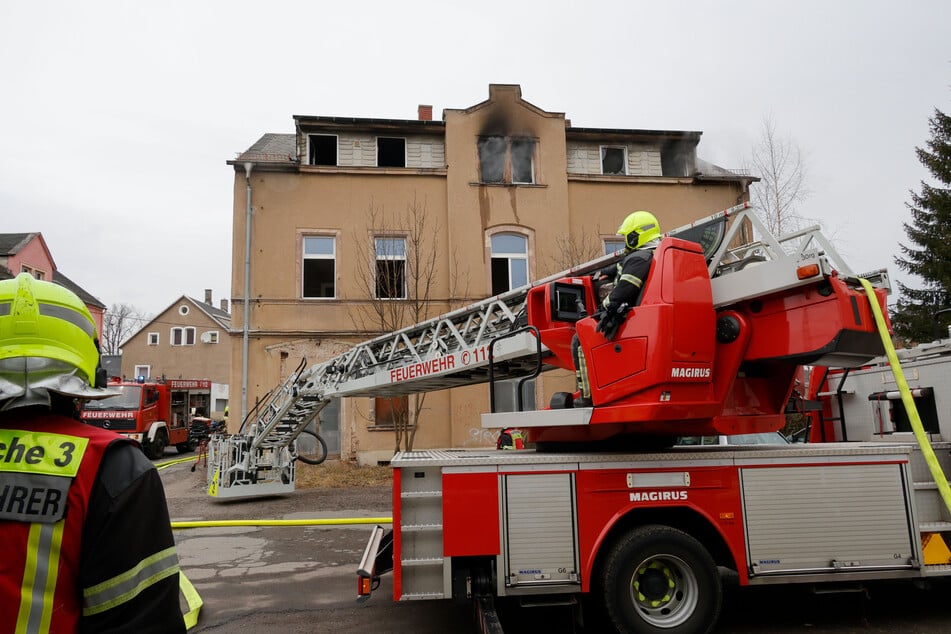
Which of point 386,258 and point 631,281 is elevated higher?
point 386,258

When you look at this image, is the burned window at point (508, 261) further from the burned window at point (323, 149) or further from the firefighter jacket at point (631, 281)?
the firefighter jacket at point (631, 281)

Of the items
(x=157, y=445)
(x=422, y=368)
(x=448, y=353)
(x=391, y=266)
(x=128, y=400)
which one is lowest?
(x=157, y=445)

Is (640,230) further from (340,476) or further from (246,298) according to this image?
(246,298)

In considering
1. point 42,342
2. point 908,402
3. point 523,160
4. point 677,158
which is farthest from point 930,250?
point 42,342

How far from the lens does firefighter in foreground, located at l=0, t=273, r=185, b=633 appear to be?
5.04 ft

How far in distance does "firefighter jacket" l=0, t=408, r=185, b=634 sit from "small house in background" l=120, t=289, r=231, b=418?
156 feet

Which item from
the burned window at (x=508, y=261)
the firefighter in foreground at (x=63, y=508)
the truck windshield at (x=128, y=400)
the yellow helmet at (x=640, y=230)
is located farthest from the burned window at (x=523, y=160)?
the firefighter in foreground at (x=63, y=508)

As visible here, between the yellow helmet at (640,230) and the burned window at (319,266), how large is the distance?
12.9 m

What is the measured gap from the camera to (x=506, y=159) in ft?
58.5

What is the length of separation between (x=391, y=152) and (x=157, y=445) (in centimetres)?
1232

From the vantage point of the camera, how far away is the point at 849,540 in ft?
15.7

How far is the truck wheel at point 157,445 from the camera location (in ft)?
67.3

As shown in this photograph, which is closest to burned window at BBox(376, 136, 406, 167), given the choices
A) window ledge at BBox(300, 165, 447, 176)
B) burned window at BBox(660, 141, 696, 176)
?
window ledge at BBox(300, 165, 447, 176)

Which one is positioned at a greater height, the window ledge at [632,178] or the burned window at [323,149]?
the burned window at [323,149]
